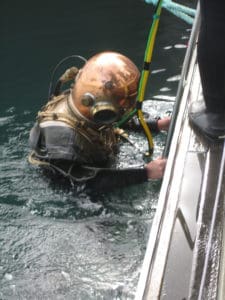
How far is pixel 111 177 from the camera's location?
2.82 m

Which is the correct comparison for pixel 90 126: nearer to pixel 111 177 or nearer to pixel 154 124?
pixel 111 177

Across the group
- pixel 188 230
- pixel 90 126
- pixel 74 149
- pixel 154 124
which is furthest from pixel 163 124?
pixel 188 230

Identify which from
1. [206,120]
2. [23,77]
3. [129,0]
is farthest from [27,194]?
[129,0]

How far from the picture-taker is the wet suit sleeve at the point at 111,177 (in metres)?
2.79

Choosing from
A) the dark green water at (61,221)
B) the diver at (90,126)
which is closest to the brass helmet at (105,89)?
the diver at (90,126)

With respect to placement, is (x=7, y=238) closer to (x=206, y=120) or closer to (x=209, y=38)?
(x=206, y=120)

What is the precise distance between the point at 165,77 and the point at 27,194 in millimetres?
2090

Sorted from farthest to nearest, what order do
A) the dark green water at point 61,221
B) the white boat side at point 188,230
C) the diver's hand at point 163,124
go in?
the diver's hand at point 163,124, the dark green water at point 61,221, the white boat side at point 188,230

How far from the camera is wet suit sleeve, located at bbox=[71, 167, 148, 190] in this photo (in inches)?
110

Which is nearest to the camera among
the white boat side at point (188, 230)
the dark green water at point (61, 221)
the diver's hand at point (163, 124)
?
the white boat side at point (188, 230)

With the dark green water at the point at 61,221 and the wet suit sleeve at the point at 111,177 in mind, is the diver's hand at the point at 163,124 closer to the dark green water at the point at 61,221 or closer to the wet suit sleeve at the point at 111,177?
the dark green water at the point at 61,221

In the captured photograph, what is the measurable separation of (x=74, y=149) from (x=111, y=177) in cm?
26

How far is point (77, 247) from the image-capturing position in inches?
105

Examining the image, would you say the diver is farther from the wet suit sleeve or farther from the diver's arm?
the diver's arm
